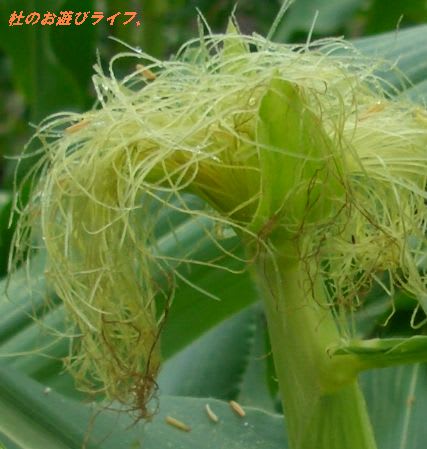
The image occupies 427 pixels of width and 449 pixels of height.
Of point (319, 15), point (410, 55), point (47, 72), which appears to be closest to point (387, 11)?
point (319, 15)

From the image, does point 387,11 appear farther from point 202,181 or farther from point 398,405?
point 202,181

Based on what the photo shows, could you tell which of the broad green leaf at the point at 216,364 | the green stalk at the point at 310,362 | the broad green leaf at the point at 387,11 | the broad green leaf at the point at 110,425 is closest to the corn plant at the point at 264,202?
the green stalk at the point at 310,362

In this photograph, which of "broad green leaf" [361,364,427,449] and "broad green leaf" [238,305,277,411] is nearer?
"broad green leaf" [361,364,427,449]

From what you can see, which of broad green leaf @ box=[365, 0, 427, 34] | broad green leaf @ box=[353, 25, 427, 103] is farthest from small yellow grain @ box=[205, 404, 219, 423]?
broad green leaf @ box=[365, 0, 427, 34]

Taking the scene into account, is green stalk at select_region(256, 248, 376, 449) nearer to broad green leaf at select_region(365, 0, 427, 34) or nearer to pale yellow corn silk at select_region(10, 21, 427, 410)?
pale yellow corn silk at select_region(10, 21, 427, 410)

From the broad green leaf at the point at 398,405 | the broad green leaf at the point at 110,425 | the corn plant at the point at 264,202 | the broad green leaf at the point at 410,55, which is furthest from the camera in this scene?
the broad green leaf at the point at 410,55

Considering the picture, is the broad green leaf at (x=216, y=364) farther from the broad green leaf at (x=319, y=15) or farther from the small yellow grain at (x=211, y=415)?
the broad green leaf at (x=319, y=15)

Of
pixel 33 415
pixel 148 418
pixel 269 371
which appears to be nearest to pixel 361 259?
pixel 148 418
